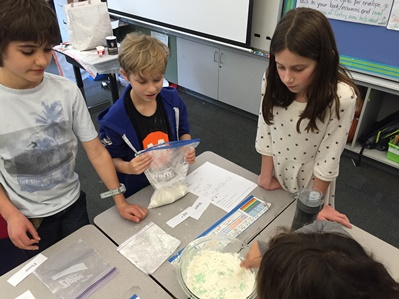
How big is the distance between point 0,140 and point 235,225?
2.69 ft

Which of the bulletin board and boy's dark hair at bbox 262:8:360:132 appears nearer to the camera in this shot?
boy's dark hair at bbox 262:8:360:132

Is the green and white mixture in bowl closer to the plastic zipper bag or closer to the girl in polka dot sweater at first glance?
the plastic zipper bag

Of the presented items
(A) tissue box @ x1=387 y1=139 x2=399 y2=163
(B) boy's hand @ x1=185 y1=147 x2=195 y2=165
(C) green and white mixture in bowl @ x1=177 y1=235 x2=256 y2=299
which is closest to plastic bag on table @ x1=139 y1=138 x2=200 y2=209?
(B) boy's hand @ x1=185 y1=147 x2=195 y2=165

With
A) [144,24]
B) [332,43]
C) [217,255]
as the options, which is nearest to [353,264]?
[217,255]

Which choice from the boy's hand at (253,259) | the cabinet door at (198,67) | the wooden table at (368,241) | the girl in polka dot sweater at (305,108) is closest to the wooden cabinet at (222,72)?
the cabinet door at (198,67)

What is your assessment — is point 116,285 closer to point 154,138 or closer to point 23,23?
point 154,138

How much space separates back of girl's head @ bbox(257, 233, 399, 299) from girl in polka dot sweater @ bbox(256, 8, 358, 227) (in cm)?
51

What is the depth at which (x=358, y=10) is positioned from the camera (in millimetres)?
2248

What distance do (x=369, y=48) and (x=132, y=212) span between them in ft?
6.85

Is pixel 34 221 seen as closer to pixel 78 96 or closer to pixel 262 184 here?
pixel 78 96

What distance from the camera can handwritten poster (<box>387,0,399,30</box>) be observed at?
2.09 m

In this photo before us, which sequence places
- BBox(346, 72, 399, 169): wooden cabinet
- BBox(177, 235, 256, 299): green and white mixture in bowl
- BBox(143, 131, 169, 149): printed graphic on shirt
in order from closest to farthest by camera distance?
BBox(177, 235, 256, 299): green and white mixture in bowl → BBox(143, 131, 169, 149): printed graphic on shirt → BBox(346, 72, 399, 169): wooden cabinet

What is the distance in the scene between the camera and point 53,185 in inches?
46.9

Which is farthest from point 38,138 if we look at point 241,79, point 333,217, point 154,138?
point 241,79
